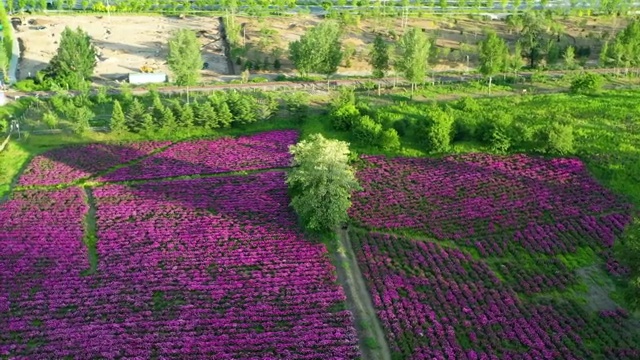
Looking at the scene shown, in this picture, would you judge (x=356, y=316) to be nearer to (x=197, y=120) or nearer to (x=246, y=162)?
(x=246, y=162)

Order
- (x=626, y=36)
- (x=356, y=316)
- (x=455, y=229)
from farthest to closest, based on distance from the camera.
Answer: (x=626, y=36)
(x=455, y=229)
(x=356, y=316)

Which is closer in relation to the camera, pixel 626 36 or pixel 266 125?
pixel 266 125

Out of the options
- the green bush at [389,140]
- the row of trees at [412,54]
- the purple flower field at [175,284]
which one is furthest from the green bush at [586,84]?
the purple flower field at [175,284]

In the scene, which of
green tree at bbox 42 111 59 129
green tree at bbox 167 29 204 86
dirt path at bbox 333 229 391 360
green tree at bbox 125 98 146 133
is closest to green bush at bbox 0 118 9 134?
green tree at bbox 42 111 59 129

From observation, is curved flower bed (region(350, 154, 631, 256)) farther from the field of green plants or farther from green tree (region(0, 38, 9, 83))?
green tree (region(0, 38, 9, 83))

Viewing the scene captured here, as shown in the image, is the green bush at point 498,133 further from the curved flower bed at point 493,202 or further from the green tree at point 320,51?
the green tree at point 320,51

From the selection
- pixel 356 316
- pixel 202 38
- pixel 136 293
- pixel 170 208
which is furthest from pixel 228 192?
pixel 202 38
